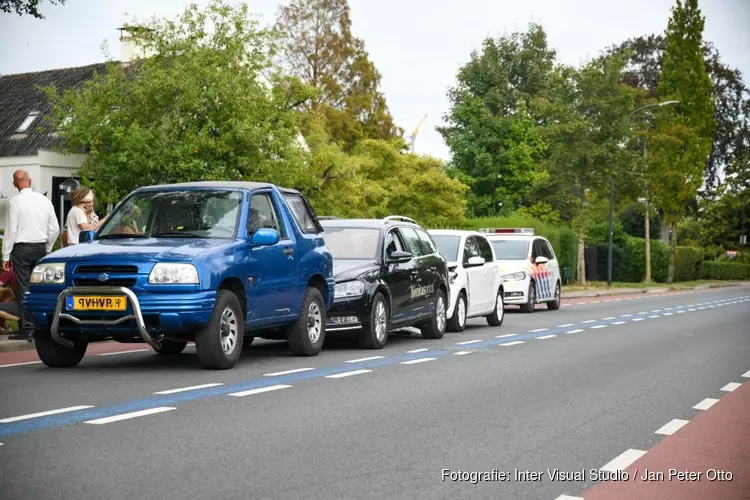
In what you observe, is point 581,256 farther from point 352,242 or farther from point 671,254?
point 352,242

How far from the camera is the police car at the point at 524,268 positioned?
26.7m

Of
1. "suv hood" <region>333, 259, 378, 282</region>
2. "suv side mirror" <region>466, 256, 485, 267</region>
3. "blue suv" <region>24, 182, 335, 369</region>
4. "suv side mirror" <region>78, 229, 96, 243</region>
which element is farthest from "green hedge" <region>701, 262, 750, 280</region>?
"suv side mirror" <region>78, 229, 96, 243</region>

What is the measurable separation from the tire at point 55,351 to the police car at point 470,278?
8.03 m

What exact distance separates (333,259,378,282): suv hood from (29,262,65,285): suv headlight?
168 inches

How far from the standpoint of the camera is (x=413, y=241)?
16.7 m

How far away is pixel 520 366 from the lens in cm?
1288

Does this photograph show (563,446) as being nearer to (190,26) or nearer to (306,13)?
(190,26)

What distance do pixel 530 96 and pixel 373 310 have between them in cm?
5925

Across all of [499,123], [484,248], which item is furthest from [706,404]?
[499,123]

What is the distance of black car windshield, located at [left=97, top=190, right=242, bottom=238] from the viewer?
11828 mm

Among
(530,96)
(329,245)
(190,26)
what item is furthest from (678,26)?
(329,245)

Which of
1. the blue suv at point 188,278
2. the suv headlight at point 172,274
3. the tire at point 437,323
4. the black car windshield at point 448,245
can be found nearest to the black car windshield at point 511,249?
the black car windshield at point 448,245

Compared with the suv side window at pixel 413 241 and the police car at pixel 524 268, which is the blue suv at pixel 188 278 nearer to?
the suv side window at pixel 413 241

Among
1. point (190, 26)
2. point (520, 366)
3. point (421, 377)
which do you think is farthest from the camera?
point (190, 26)
